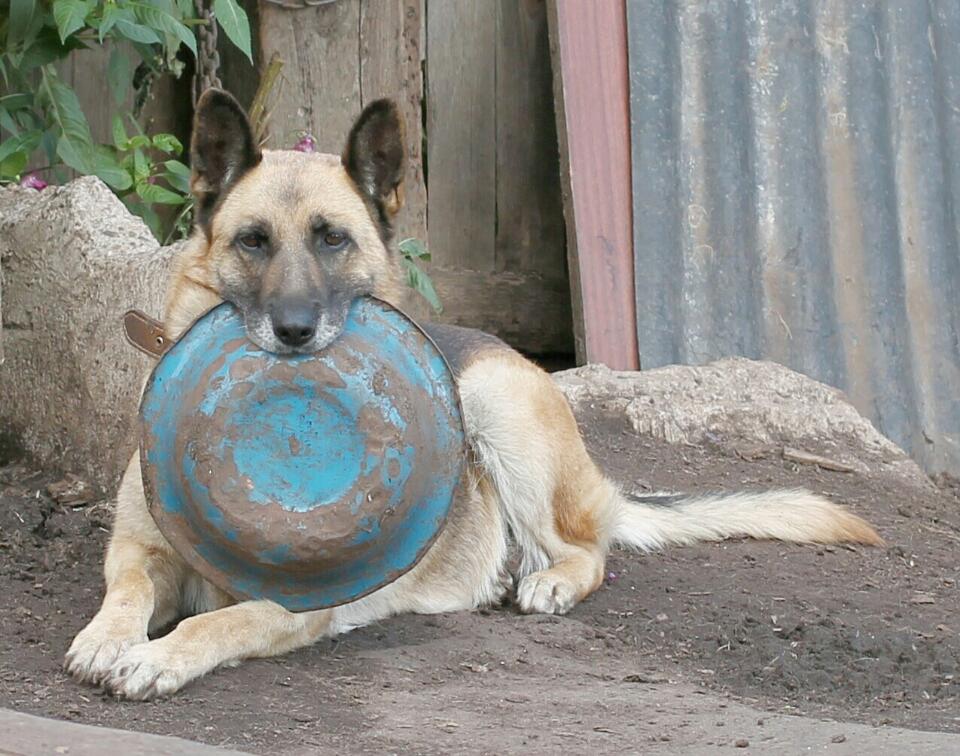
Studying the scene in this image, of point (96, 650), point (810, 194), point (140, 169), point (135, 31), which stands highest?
point (135, 31)

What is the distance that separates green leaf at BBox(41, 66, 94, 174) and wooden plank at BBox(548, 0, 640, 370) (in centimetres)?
212

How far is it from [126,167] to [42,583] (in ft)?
6.46

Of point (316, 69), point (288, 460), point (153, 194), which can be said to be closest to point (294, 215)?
point (288, 460)

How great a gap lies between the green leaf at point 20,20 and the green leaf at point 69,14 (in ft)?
0.77

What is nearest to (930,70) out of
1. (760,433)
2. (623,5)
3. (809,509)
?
(623,5)

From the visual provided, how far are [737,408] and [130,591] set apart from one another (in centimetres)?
331

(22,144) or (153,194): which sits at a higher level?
(22,144)

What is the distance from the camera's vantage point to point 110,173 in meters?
5.49

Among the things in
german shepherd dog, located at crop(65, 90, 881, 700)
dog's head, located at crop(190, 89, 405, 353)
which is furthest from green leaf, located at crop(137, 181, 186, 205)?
dog's head, located at crop(190, 89, 405, 353)

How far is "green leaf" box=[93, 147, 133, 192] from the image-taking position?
18.0 feet

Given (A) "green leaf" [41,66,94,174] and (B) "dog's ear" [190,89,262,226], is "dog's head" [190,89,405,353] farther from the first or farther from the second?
(A) "green leaf" [41,66,94,174]

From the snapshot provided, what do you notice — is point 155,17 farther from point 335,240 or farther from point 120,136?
point 335,240

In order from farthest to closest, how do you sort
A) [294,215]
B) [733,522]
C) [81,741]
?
[733,522], [294,215], [81,741]

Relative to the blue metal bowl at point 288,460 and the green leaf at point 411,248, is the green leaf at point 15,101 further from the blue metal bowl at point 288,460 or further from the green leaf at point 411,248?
the blue metal bowl at point 288,460
